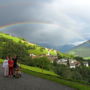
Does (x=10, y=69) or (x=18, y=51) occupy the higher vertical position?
(x=18, y=51)

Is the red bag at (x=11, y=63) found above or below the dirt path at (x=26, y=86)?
above

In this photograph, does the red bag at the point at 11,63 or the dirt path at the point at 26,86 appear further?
the red bag at the point at 11,63

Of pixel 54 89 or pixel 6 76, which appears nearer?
pixel 54 89

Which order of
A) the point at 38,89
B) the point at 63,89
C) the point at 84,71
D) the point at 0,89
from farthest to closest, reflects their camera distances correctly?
the point at 84,71 < the point at 63,89 < the point at 38,89 < the point at 0,89

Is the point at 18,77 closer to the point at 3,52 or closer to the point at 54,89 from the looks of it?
the point at 54,89

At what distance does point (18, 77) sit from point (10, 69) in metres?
1.43

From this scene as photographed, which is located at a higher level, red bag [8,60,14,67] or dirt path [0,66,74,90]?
red bag [8,60,14,67]

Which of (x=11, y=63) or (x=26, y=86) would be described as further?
(x=11, y=63)

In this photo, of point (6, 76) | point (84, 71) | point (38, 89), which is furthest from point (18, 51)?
point (38, 89)

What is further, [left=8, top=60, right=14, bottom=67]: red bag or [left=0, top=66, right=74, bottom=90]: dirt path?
[left=8, top=60, right=14, bottom=67]: red bag

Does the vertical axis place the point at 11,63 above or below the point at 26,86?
above

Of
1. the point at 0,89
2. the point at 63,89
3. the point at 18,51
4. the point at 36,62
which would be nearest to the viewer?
the point at 0,89

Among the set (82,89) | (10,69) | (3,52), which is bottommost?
(82,89)

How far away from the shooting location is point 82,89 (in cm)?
2119
